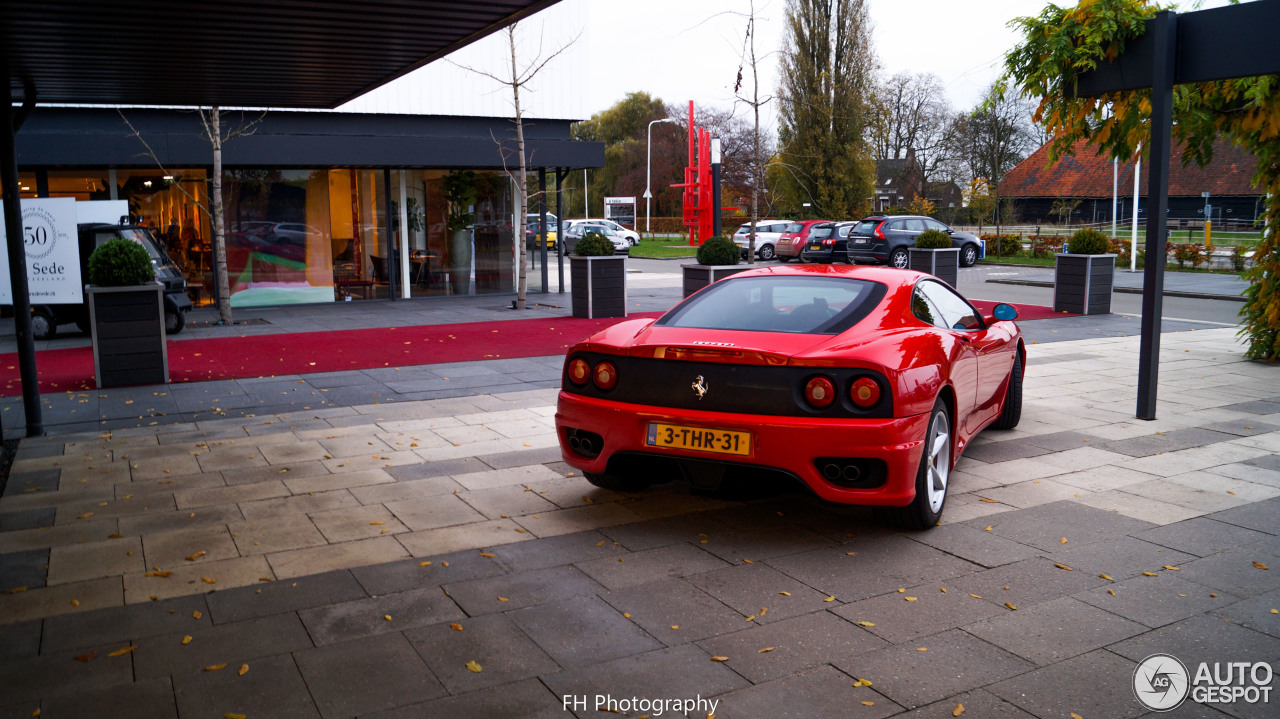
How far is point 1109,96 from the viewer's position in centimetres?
863

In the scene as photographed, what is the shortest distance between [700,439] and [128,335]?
760cm

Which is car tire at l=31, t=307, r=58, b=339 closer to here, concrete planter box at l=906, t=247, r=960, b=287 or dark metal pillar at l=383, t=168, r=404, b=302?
dark metal pillar at l=383, t=168, r=404, b=302

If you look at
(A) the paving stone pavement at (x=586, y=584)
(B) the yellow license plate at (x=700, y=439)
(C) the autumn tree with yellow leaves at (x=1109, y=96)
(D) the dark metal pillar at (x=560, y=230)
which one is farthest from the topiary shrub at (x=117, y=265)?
(D) the dark metal pillar at (x=560, y=230)

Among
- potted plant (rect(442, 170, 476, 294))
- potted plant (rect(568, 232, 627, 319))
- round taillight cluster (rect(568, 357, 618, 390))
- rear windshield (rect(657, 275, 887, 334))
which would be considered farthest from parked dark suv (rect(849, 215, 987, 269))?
round taillight cluster (rect(568, 357, 618, 390))

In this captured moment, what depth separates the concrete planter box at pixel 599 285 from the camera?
16031mm

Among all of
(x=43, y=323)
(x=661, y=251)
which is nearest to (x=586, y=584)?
(x=43, y=323)

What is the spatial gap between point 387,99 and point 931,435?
18032 mm

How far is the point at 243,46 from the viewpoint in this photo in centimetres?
731

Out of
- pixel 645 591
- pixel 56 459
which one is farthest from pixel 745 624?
pixel 56 459

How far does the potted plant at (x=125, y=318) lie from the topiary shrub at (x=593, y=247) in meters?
7.55

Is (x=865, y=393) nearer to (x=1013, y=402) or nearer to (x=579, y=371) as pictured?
(x=579, y=371)

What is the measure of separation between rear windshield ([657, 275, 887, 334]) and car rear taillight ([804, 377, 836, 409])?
0.46 meters

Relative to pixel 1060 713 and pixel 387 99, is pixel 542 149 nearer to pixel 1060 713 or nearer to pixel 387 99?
pixel 387 99

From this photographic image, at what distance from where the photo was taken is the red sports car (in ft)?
15.2
